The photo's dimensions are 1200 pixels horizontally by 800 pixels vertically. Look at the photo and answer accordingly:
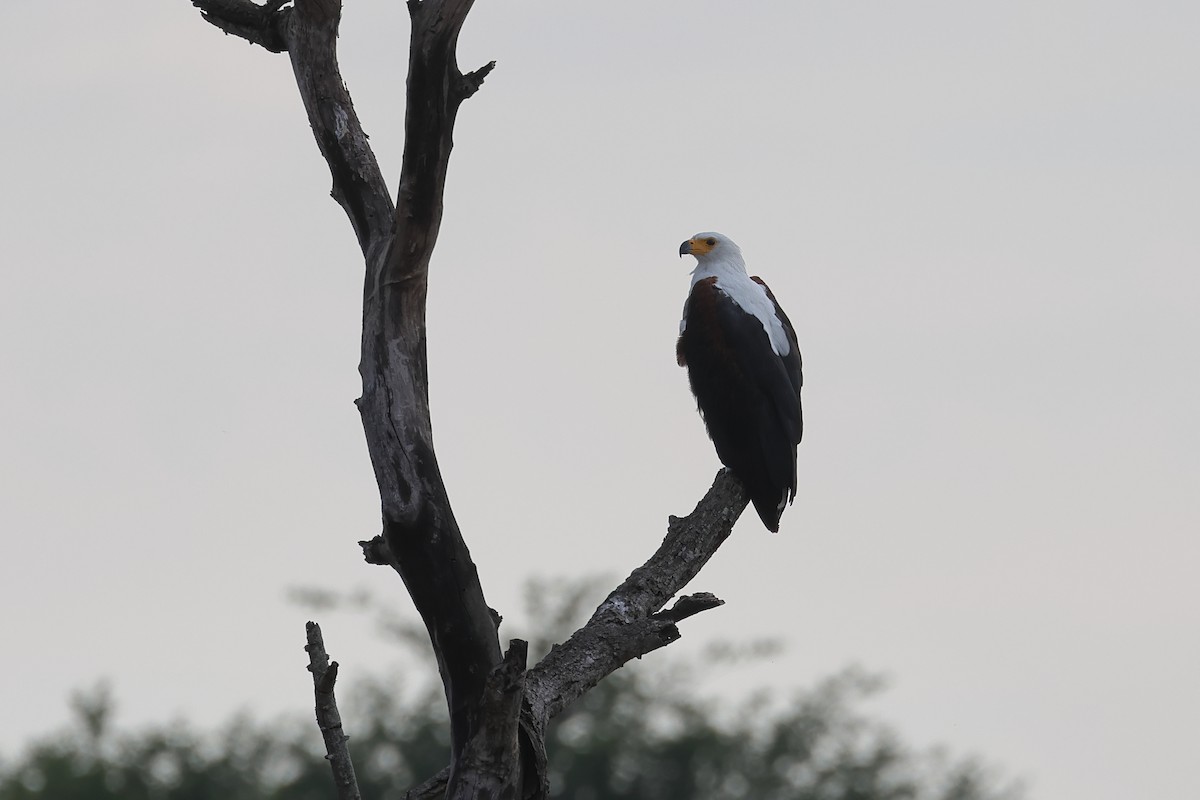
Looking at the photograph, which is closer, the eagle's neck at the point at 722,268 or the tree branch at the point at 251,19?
the tree branch at the point at 251,19

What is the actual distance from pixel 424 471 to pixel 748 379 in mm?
2520

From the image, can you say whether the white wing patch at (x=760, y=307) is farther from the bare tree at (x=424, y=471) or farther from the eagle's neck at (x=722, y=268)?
the bare tree at (x=424, y=471)

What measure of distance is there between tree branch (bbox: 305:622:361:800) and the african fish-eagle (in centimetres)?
220

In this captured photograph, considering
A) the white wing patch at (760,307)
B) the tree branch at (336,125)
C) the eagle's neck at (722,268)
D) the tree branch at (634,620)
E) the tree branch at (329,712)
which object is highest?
the eagle's neck at (722,268)

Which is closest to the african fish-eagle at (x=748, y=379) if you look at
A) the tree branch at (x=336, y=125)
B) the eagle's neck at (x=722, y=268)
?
the eagle's neck at (x=722, y=268)

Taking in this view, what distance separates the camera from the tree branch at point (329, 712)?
4230 millimetres

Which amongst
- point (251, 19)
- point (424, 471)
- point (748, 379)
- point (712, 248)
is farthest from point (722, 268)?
point (424, 471)

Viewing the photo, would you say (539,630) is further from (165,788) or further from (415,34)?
(415,34)

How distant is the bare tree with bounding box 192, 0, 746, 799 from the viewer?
425 cm

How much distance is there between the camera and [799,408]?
6.72m

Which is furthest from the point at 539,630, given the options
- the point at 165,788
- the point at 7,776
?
the point at 7,776

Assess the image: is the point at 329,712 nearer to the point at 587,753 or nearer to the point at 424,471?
the point at 424,471

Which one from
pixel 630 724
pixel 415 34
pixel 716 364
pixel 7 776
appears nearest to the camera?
pixel 415 34

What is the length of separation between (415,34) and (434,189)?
0.42 metres
